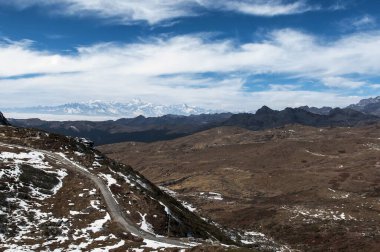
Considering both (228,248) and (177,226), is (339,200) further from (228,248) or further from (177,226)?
(228,248)

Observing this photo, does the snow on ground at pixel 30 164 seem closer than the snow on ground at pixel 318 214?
Yes

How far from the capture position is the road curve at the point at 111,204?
52062 mm

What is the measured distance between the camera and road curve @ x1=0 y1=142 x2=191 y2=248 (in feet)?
171

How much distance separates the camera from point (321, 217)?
5020 inches

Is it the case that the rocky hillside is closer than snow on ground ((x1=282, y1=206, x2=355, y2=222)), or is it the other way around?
the rocky hillside

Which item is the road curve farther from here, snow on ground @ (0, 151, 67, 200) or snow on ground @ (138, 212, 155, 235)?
snow on ground @ (0, 151, 67, 200)

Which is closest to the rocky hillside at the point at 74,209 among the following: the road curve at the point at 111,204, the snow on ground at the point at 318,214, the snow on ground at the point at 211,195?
the road curve at the point at 111,204

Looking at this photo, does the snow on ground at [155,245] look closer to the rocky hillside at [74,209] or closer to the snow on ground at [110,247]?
the rocky hillside at [74,209]

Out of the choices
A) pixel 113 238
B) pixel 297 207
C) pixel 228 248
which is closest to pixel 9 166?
pixel 113 238

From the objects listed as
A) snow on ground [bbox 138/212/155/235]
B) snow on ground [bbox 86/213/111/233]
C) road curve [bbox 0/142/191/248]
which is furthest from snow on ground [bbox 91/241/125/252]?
snow on ground [bbox 138/212/155/235]

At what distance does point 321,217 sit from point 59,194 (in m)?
86.7

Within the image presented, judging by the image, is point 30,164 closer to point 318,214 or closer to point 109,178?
point 109,178

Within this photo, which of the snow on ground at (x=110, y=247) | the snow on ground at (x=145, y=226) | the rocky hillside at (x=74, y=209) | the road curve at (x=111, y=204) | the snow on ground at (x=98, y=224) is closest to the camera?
the snow on ground at (x=110, y=247)

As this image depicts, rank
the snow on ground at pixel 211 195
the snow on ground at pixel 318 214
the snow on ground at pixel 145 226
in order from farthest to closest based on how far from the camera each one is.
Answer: the snow on ground at pixel 211 195 < the snow on ground at pixel 318 214 < the snow on ground at pixel 145 226
